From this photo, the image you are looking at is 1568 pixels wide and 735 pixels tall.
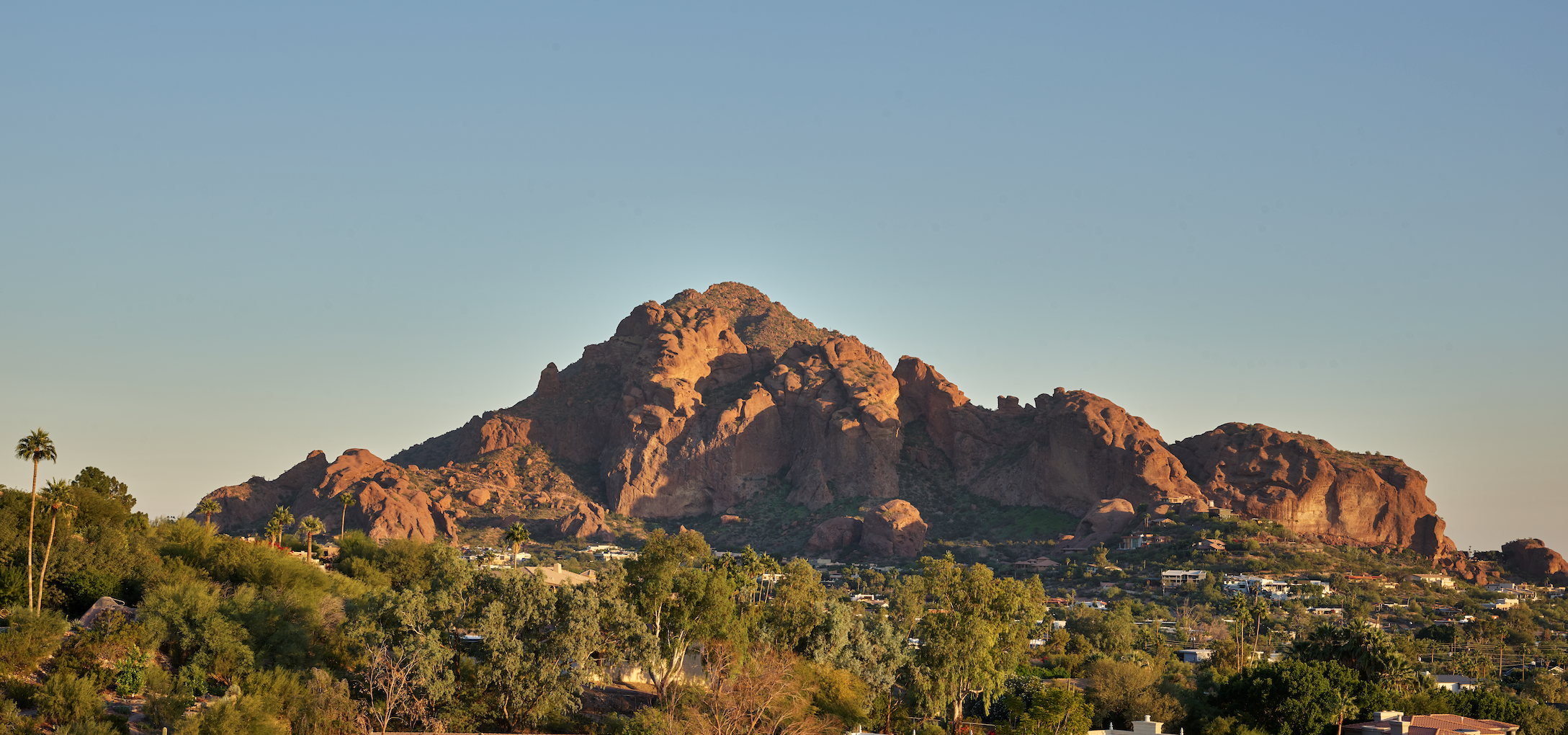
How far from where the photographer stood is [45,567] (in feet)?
177

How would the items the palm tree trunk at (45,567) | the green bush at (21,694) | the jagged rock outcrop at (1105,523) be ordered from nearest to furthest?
the green bush at (21,694) → the palm tree trunk at (45,567) → the jagged rock outcrop at (1105,523)

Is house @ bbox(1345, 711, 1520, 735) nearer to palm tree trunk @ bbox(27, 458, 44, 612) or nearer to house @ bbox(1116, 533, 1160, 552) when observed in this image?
palm tree trunk @ bbox(27, 458, 44, 612)

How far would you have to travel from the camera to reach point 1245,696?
5725 cm

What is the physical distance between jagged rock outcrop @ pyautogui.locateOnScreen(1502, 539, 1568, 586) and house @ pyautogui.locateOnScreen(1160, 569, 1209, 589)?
41701mm

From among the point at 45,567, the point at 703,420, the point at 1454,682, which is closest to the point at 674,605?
the point at 45,567

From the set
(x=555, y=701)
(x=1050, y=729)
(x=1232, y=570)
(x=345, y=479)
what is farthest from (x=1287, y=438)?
(x=555, y=701)

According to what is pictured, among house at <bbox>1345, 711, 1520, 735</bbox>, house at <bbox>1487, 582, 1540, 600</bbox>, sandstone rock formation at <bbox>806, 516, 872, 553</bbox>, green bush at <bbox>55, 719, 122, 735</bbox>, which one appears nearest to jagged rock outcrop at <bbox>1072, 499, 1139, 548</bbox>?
sandstone rock formation at <bbox>806, 516, 872, 553</bbox>

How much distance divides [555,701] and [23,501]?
94.6ft

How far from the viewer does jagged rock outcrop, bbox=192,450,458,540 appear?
13975 cm

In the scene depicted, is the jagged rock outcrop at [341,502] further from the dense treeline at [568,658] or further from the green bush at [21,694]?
the green bush at [21,694]

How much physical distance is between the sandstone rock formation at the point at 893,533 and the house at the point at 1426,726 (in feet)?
287

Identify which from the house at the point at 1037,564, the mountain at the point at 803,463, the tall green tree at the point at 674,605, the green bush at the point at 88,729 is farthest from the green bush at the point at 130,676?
the house at the point at 1037,564

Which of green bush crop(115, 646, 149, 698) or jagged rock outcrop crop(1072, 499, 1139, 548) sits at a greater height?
jagged rock outcrop crop(1072, 499, 1139, 548)

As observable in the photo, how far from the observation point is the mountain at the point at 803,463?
15162 centimetres
